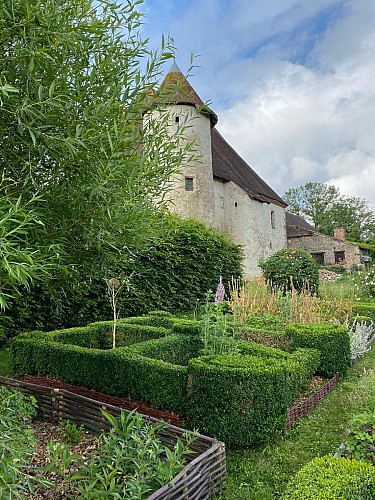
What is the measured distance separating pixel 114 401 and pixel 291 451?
1950 millimetres

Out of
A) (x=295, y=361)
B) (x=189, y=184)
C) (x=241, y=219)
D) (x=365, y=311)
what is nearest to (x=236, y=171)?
(x=241, y=219)

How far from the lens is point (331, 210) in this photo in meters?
48.6

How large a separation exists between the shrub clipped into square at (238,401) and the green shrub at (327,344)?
1.98 m

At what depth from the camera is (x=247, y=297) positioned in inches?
350

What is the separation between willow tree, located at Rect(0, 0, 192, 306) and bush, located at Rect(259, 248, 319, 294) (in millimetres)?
10527

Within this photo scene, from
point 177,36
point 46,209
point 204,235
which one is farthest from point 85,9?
point 204,235

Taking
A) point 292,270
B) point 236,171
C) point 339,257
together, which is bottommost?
point 292,270

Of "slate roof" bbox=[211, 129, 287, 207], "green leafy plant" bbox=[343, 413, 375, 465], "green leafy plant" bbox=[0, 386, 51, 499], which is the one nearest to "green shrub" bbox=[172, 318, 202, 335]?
"green leafy plant" bbox=[0, 386, 51, 499]

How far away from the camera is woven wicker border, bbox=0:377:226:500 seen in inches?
102

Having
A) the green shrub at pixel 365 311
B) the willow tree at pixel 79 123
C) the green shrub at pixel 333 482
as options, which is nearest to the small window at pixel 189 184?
the green shrub at pixel 365 311

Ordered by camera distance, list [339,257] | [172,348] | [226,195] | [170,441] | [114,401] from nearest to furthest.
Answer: [170,441]
[114,401]
[172,348]
[226,195]
[339,257]

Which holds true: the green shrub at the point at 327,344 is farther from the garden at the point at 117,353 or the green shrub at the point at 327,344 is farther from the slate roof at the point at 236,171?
the slate roof at the point at 236,171

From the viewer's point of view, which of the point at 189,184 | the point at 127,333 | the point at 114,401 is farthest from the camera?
the point at 189,184

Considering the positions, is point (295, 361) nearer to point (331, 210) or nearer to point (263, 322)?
point (263, 322)
